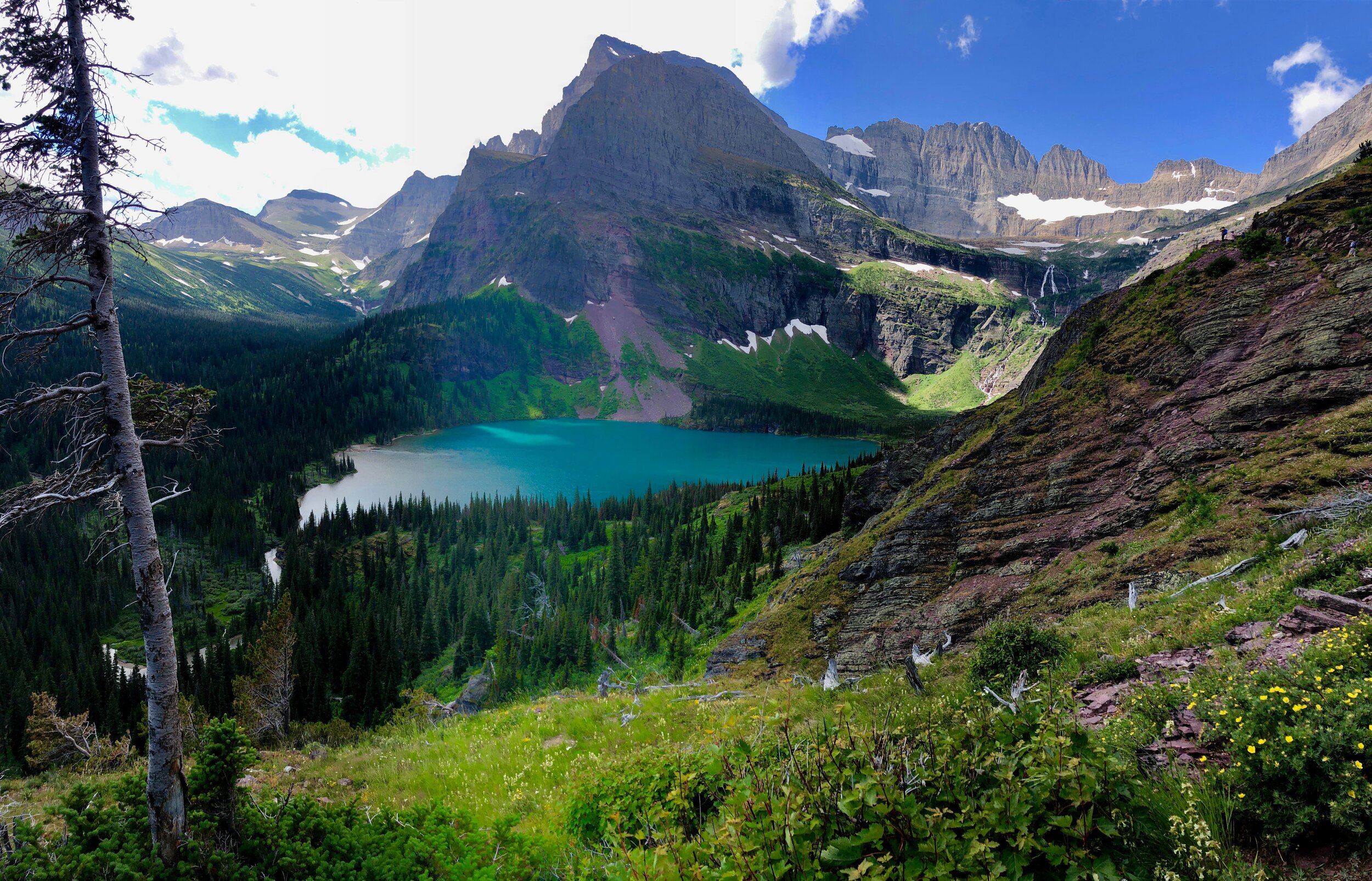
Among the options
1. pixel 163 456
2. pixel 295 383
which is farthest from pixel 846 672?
pixel 295 383

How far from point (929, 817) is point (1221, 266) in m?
31.3

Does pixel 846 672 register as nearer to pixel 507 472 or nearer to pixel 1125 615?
pixel 1125 615

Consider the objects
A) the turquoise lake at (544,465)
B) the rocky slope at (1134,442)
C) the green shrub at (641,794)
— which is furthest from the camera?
the turquoise lake at (544,465)

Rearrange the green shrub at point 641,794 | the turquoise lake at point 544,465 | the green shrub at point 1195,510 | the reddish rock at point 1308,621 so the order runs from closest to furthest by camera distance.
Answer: the green shrub at point 641,794 → the reddish rock at point 1308,621 → the green shrub at point 1195,510 → the turquoise lake at point 544,465

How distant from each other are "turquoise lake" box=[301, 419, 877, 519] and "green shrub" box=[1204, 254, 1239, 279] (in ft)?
360

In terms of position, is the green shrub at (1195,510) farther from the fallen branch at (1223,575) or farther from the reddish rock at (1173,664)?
the reddish rock at (1173,664)

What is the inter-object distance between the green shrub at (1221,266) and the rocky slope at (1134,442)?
127mm

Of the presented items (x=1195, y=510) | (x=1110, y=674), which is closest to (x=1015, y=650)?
(x=1110, y=674)

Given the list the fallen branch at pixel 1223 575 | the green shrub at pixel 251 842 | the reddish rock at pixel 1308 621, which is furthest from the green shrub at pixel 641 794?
the fallen branch at pixel 1223 575

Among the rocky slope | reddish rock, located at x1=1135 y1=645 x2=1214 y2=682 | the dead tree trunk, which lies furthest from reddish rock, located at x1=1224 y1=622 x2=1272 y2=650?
the dead tree trunk

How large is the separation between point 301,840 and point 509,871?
303 centimetres

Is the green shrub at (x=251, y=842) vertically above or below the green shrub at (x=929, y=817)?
below

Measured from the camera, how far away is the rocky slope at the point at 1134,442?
17.2 meters

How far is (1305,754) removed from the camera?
14.9 ft
